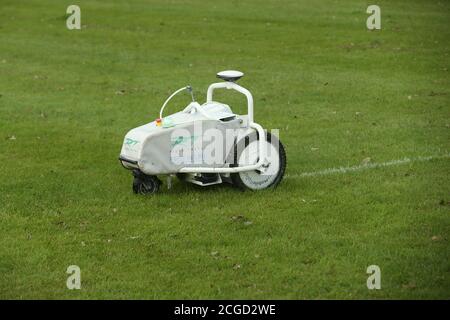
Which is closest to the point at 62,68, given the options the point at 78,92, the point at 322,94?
the point at 78,92

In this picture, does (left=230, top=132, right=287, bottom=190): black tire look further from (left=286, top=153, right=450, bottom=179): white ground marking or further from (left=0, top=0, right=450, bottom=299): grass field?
(left=286, top=153, right=450, bottom=179): white ground marking

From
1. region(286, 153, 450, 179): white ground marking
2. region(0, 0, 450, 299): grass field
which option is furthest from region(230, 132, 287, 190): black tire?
region(286, 153, 450, 179): white ground marking

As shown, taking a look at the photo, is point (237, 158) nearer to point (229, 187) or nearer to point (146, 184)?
point (229, 187)

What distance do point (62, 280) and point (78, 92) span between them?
7915 millimetres

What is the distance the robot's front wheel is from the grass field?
0.14m

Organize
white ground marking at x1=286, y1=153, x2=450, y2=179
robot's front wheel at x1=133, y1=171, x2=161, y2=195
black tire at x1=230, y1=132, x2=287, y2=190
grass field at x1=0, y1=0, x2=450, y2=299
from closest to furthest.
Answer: grass field at x1=0, y1=0, x2=450, y2=299 < black tire at x1=230, y1=132, x2=287, y2=190 < robot's front wheel at x1=133, y1=171, x2=161, y2=195 < white ground marking at x1=286, y1=153, x2=450, y2=179

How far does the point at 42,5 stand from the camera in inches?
966

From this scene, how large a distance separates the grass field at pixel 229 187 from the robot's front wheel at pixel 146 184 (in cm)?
14

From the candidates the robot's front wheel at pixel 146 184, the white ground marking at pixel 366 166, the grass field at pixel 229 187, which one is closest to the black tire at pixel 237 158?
the grass field at pixel 229 187

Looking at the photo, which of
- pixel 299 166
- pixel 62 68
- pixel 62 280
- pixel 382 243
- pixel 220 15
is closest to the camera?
pixel 62 280

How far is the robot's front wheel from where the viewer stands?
9.04 metres

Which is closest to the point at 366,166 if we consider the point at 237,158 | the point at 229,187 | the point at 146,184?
the point at 229,187
